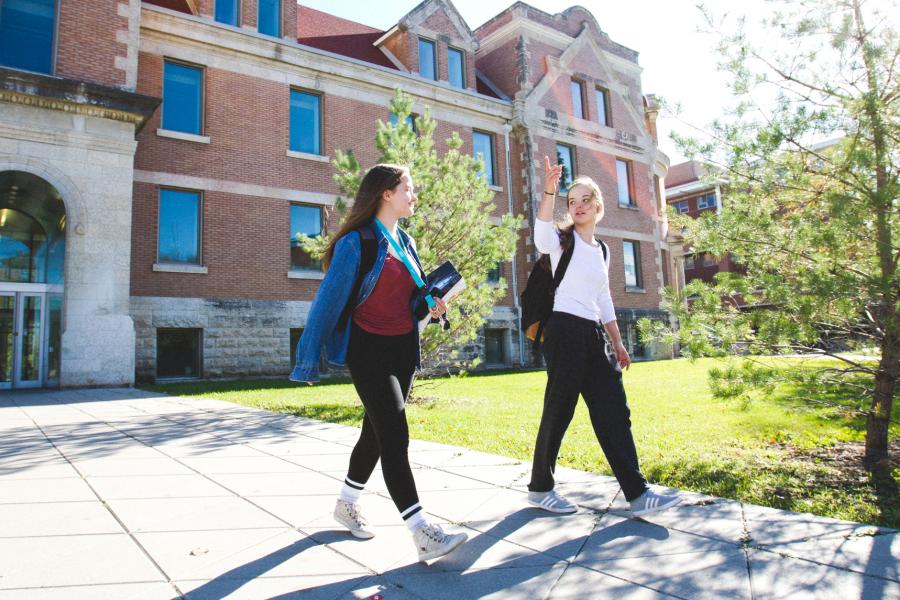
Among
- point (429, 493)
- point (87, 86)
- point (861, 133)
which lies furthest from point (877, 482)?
point (87, 86)

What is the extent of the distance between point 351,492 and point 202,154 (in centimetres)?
1365

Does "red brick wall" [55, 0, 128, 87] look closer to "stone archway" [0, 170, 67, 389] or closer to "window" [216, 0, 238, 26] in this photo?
"stone archway" [0, 170, 67, 389]

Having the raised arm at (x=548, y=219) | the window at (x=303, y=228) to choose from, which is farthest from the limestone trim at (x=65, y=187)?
the raised arm at (x=548, y=219)

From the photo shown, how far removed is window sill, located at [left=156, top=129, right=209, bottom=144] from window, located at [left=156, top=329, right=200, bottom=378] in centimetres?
476

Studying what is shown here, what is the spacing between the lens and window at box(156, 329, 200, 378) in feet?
45.4

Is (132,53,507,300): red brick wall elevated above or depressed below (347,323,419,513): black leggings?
above

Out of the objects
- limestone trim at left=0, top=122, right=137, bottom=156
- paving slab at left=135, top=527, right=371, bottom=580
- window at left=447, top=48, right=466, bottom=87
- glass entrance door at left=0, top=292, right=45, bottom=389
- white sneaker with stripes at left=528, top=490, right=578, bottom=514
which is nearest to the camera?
paving slab at left=135, top=527, right=371, bottom=580

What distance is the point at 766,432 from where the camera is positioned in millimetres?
6039

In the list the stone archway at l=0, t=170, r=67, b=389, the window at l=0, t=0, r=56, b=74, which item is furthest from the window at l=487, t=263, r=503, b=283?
the window at l=0, t=0, r=56, b=74

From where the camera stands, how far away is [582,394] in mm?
3387

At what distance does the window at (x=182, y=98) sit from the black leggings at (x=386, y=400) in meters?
13.9

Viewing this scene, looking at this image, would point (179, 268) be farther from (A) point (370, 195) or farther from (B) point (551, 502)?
(B) point (551, 502)

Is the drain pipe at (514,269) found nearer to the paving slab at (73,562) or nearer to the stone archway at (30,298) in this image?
the stone archway at (30,298)

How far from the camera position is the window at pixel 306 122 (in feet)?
53.2
